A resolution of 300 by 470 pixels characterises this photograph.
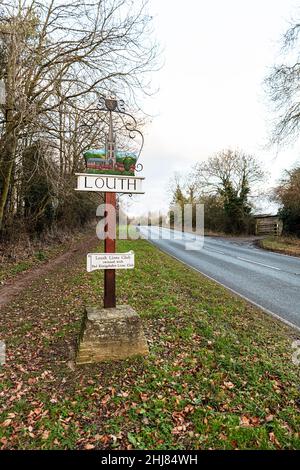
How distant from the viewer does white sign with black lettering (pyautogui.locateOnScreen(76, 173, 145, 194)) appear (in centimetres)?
407

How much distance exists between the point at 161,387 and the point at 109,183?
281cm

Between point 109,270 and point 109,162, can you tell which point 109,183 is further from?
point 109,270

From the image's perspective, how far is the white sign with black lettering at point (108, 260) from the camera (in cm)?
411

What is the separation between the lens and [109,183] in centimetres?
418

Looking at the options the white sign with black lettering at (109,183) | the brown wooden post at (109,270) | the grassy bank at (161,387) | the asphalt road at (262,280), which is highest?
the white sign with black lettering at (109,183)

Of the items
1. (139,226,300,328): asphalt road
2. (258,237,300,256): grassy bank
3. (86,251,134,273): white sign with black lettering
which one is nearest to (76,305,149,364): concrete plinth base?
(86,251,134,273): white sign with black lettering

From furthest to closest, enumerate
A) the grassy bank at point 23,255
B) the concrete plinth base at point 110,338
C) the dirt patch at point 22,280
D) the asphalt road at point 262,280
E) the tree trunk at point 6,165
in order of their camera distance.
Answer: the grassy bank at point 23,255
the tree trunk at point 6,165
the dirt patch at point 22,280
the asphalt road at point 262,280
the concrete plinth base at point 110,338

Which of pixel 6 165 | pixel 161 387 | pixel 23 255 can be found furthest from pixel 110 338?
pixel 23 255

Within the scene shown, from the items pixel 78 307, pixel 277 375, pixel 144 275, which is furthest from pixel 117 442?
pixel 144 275

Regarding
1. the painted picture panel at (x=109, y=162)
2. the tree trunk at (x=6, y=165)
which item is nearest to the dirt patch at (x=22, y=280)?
the tree trunk at (x=6, y=165)

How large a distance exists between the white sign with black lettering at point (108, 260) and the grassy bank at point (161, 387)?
135 cm

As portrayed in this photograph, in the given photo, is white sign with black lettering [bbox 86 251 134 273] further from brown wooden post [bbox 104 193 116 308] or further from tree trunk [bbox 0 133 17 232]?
tree trunk [bbox 0 133 17 232]

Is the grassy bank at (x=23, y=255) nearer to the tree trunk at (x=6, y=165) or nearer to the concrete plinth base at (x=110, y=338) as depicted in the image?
the tree trunk at (x=6, y=165)
